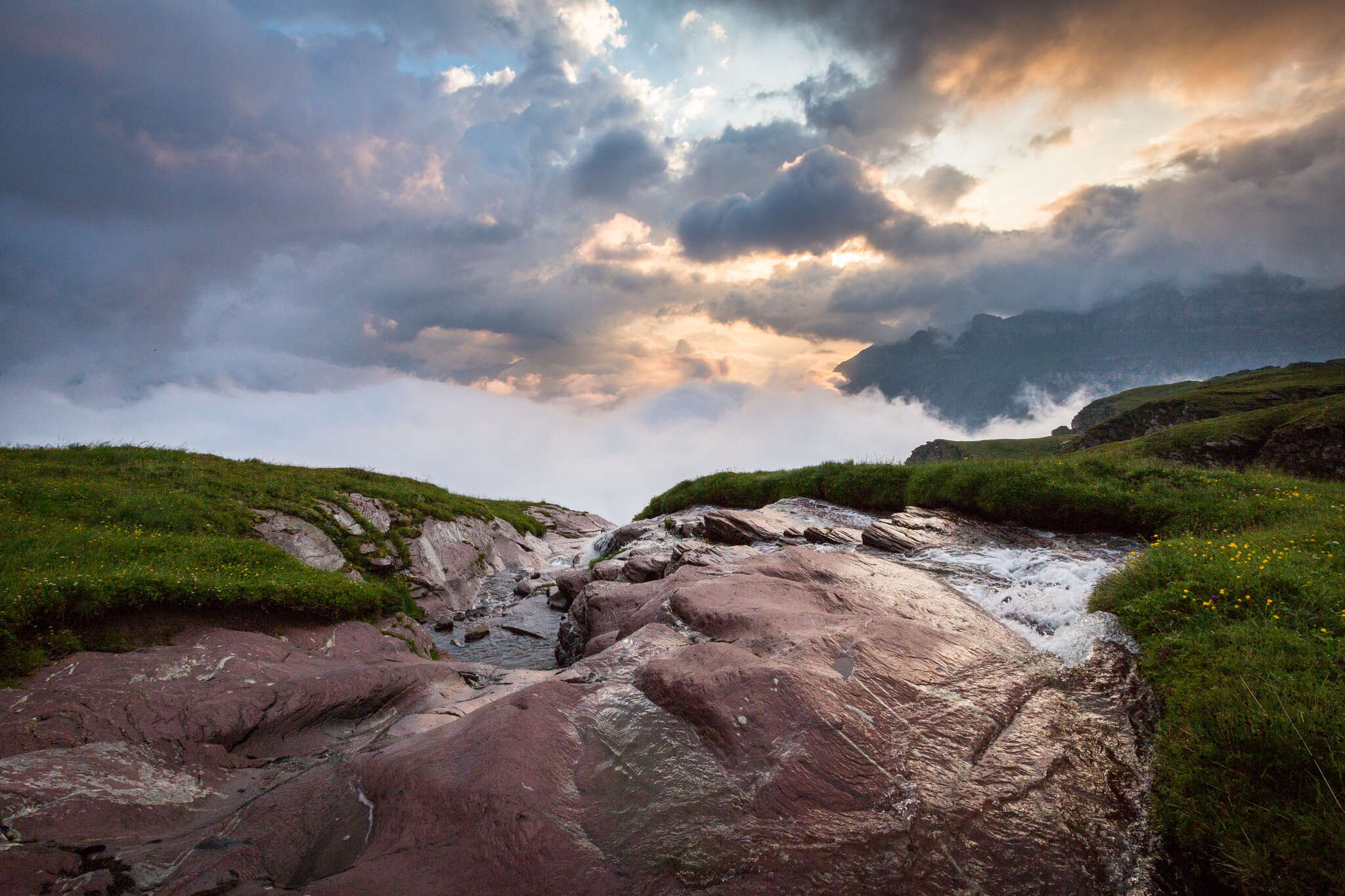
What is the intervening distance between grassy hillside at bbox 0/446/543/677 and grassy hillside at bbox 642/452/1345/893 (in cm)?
1538

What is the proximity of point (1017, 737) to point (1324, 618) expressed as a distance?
5705 millimetres

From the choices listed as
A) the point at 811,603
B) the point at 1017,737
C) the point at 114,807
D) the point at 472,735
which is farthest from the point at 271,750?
the point at 1017,737

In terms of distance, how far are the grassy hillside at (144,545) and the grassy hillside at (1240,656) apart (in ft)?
50.5

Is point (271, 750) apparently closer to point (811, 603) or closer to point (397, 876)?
point (397, 876)

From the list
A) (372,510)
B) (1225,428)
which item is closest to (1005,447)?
(1225,428)

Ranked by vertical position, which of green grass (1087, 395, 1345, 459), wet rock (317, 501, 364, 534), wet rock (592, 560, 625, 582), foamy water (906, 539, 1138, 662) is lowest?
foamy water (906, 539, 1138, 662)

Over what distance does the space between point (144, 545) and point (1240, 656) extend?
67.9 ft

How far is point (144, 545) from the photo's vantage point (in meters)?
12.3

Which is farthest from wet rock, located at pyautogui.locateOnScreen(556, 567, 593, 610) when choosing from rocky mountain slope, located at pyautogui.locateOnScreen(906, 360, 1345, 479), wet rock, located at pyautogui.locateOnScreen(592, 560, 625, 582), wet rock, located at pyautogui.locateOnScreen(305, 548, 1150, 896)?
rocky mountain slope, located at pyautogui.locateOnScreen(906, 360, 1345, 479)

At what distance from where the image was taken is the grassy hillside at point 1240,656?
15.2 ft

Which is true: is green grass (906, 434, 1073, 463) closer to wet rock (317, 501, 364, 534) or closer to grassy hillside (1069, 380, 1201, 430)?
grassy hillside (1069, 380, 1201, 430)

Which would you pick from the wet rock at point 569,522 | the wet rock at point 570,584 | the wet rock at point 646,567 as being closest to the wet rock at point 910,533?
the wet rock at point 646,567

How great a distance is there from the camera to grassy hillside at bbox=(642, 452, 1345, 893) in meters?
4.63

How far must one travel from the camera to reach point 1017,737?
6215 millimetres
